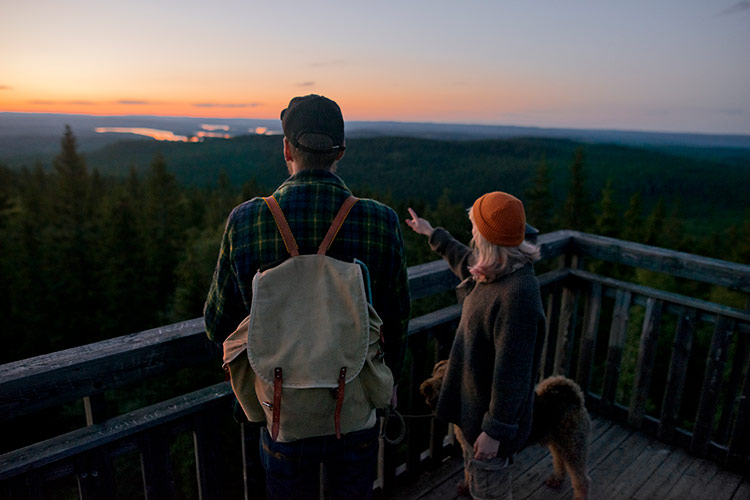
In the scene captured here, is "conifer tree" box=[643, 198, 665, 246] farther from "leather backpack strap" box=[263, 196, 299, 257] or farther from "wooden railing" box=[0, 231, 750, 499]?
"leather backpack strap" box=[263, 196, 299, 257]

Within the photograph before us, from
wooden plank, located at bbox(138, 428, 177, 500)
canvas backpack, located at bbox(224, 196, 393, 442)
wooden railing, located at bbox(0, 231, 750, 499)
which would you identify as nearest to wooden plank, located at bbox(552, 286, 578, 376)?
wooden railing, located at bbox(0, 231, 750, 499)

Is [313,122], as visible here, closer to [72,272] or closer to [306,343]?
[306,343]

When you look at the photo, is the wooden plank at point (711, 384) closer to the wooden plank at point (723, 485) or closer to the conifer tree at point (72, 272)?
the wooden plank at point (723, 485)

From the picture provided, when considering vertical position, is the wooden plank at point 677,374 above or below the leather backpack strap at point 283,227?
below

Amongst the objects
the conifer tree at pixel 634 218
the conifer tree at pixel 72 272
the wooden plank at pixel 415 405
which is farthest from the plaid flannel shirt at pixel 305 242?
the conifer tree at pixel 634 218

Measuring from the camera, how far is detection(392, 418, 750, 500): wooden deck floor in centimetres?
253

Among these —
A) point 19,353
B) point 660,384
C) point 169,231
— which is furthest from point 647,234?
point 19,353

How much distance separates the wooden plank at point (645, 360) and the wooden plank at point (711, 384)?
284 millimetres

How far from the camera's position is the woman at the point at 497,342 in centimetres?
165

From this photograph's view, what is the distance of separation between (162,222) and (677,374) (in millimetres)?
52015

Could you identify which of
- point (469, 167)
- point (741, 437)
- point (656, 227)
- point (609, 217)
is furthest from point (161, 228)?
point (656, 227)

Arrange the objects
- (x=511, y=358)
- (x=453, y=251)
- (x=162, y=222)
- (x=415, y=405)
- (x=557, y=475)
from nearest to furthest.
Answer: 1. (x=511, y=358)
2. (x=453, y=251)
3. (x=415, y=405)
4. (x=557, y=475)
5. (x=162, y=222)

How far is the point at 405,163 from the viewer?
71.8m

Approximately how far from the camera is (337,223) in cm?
128
